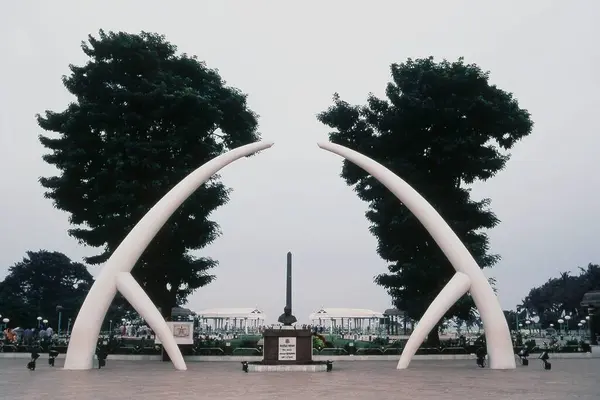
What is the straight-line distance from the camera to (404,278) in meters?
35.4

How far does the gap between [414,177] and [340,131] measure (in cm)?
609

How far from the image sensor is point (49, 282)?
3543 inches

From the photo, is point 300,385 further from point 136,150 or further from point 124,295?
point 136,150

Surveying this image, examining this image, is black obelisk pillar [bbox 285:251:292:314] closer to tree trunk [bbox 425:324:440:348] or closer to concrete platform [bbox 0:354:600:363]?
concrete platform [bbox 0:354:600:363]

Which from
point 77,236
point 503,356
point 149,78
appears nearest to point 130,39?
point 149,78

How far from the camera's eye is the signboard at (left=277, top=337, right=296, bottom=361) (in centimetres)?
2539

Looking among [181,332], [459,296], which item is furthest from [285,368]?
[459,296]

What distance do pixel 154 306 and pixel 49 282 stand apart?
73.5 m

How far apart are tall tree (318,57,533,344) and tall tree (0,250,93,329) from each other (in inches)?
2290

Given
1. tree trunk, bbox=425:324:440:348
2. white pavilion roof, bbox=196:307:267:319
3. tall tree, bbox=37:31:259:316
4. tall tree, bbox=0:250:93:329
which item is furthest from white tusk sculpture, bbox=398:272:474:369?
tall tree, bbox=0:250:93:329

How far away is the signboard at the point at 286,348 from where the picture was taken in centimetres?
2539

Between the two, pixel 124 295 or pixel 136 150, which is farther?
pixel 136 150

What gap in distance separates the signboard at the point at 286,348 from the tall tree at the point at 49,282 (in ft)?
207

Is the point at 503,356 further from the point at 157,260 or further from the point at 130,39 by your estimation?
the point at 130,39
